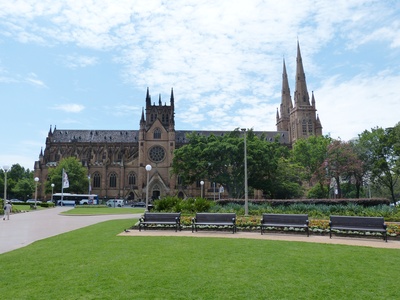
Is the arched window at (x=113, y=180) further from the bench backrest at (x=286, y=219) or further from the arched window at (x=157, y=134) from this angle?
the bench backrest at (x=286, y=219)

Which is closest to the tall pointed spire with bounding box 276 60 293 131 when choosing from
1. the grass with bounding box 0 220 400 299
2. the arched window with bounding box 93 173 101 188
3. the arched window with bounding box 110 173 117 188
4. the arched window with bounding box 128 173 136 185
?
the arched window with bounding box 128 173 136 185

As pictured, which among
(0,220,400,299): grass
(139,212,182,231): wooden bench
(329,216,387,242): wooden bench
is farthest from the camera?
(139,212,182,231): wooden bench

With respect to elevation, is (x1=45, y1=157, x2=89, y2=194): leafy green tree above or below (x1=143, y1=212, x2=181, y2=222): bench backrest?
above

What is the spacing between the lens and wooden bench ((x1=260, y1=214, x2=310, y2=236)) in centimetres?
1625

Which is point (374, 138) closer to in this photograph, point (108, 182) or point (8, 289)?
point (8, 289)

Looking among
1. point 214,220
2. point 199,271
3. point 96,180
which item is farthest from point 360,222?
point 96,180

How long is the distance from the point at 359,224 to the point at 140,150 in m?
71.1

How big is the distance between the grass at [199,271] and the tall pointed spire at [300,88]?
3513 inches

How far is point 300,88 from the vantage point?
97.1 meters

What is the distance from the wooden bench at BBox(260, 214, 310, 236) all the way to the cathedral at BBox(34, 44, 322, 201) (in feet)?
194

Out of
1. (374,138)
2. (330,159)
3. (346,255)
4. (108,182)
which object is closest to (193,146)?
(330,159)

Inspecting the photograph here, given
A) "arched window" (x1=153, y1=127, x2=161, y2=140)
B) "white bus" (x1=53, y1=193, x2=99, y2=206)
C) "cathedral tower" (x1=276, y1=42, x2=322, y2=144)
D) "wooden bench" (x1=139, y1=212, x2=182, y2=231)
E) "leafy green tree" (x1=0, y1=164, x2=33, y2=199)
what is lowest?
"white bus" (x1=53, y1=193, x2=99, y2=206)

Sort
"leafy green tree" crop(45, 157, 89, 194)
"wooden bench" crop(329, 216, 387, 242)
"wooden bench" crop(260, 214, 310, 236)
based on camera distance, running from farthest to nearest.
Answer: "leafy green tree" crop(45, 157, 89, 194) → "wooden bench" crop(260, 214, 310, 236) → "wooden bench" crop(329, 216, 387, 242)

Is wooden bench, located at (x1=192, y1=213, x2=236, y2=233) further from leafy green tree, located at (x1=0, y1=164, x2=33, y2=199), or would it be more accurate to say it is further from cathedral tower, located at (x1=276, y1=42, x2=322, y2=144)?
leafy green tree, located at (x1=0, y1=164, x2=33, y2=199)
